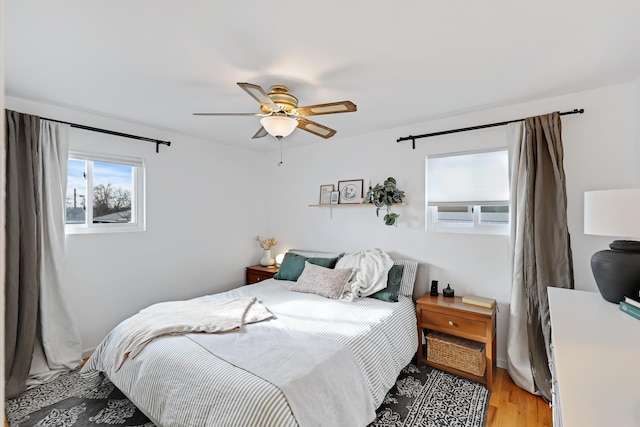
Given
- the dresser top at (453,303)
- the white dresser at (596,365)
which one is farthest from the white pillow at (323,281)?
the white dresser at (596,365)

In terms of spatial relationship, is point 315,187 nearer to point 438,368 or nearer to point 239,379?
point 438,368

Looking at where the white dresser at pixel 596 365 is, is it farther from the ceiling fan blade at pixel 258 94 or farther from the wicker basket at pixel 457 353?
the ceiling fan blade at pixel 258 94

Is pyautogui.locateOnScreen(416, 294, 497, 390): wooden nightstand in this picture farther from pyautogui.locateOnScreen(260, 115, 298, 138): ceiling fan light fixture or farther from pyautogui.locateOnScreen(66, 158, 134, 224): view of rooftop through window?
pyautogui.locateOnScreen(66, 158, 134, 224): view of rooftop through window

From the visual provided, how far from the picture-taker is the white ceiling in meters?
1.51

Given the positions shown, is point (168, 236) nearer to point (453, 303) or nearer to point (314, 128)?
point (314, 128)

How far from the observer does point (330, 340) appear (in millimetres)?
2031

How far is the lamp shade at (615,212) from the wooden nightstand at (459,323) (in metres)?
1.14

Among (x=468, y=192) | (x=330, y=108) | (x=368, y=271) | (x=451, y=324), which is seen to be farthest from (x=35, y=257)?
(x=468, y=192)

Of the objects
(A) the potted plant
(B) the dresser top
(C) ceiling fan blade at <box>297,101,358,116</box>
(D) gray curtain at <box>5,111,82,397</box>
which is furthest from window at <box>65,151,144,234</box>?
(B) the dresser top

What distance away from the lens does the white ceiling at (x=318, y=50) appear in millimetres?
1510

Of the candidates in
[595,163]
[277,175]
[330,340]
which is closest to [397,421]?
[330,340]

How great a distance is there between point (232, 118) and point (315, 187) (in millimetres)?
1410

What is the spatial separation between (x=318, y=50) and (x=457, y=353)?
255 centimetres

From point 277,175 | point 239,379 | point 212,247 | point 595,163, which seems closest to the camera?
point 239,379
